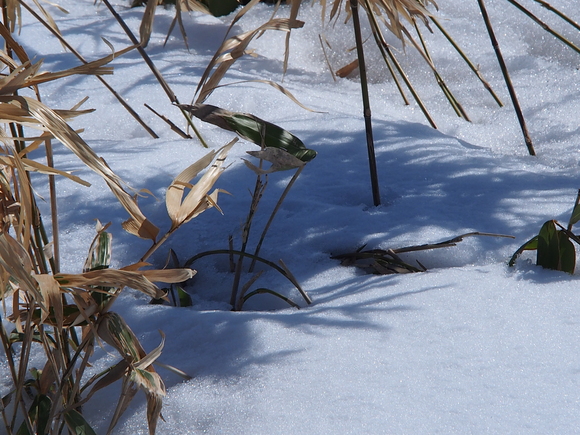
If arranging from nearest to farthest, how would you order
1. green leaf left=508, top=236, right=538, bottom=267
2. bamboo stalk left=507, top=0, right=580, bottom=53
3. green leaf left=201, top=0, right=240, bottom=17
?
1. green leaf left=508, top=236, right=538, bottom=267
2. bamboo stalk left=507, top=0, right=580, bottom=53
3. green leaf left=201, top=0, right=240, bottom=17

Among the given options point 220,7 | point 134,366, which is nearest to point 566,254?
point 134,366

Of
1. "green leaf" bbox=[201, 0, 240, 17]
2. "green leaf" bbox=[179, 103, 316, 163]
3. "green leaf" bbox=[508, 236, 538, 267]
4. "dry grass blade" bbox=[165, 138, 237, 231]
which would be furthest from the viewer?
"green leaf" bbox=[201, 0, 240, 17]

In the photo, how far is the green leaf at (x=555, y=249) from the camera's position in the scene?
75 centimetres

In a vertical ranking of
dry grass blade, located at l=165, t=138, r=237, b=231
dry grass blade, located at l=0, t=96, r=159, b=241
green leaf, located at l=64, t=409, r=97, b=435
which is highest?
dry grass blade, located at l=0, t=96, r=159, b=241

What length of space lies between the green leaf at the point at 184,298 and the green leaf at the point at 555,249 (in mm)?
489

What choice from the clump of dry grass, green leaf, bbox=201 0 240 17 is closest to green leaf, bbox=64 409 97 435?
the clump of dry grass

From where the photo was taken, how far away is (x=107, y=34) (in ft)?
5.81

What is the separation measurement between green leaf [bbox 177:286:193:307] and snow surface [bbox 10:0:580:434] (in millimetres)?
30

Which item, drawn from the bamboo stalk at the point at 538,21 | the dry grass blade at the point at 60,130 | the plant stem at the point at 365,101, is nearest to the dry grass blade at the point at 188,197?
the dry grass blade at the point at 60,130

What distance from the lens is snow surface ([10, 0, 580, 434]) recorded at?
553mm

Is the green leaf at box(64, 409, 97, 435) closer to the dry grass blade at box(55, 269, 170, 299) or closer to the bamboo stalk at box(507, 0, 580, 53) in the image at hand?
the dry grass blade at box(55, 269, 170, 299)

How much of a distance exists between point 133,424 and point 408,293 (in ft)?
1.20

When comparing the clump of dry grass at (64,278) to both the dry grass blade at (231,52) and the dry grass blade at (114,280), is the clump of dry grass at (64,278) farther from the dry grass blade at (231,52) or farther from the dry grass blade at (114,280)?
the dry grass blade at (231,52)

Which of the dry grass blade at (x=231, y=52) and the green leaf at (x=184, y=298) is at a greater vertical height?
the dry grass blade at (x=231, y=52)
